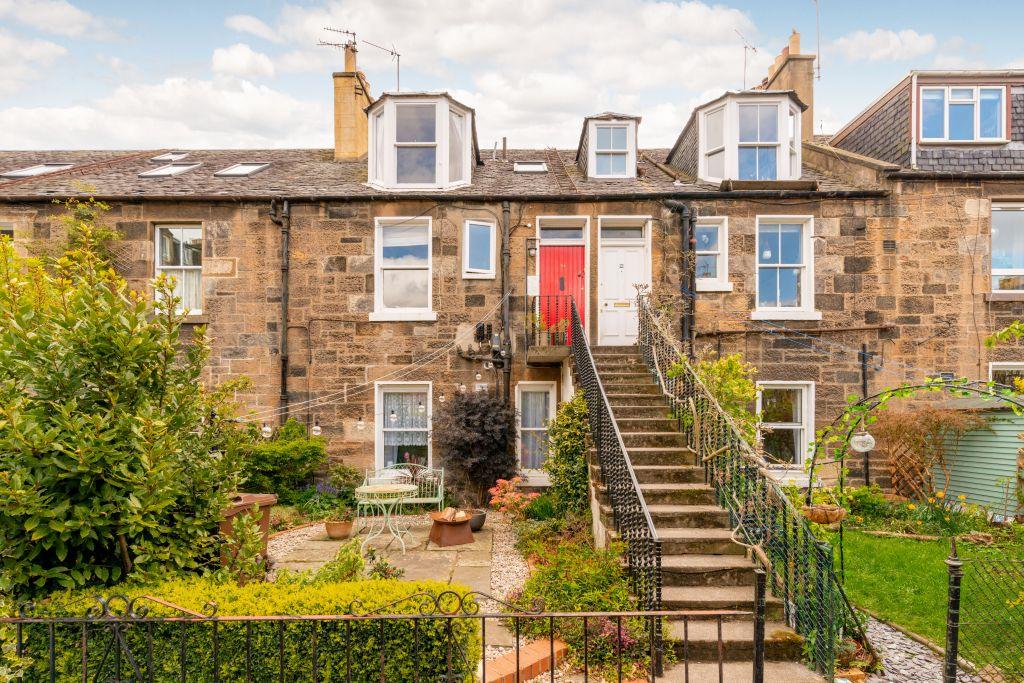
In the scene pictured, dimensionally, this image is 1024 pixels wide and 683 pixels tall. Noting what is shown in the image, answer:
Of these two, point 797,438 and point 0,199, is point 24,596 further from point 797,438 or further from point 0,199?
point 797,438

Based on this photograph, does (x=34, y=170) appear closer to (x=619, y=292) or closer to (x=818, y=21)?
(x=619, y=292)

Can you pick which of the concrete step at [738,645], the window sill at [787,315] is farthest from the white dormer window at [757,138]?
the concrete step at [738,645]

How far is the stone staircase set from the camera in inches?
185

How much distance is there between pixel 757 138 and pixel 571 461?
8.03 metres

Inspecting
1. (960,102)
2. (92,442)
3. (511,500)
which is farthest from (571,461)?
(960,102)

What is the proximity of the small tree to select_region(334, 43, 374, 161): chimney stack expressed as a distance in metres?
6.88

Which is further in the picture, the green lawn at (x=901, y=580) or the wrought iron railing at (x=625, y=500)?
the green lawn at (x=901, y=580)

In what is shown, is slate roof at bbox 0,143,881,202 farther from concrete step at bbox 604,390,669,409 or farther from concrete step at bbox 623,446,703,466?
concrete step at bbox 623,446,703,466

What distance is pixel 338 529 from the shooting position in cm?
827

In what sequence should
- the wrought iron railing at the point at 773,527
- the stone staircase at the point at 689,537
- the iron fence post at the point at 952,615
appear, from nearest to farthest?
the iron fence post at the point at 952,615, the wrought iron railing at the point at 773,527, the stone staircase at the point at 689,537

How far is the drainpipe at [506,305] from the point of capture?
10570 mm

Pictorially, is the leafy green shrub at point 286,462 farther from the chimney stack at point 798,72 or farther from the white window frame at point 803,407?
the chimney stack at point 798,72

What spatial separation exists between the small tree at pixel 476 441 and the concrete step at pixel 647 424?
9.64 feet

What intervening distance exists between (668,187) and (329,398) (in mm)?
8044
